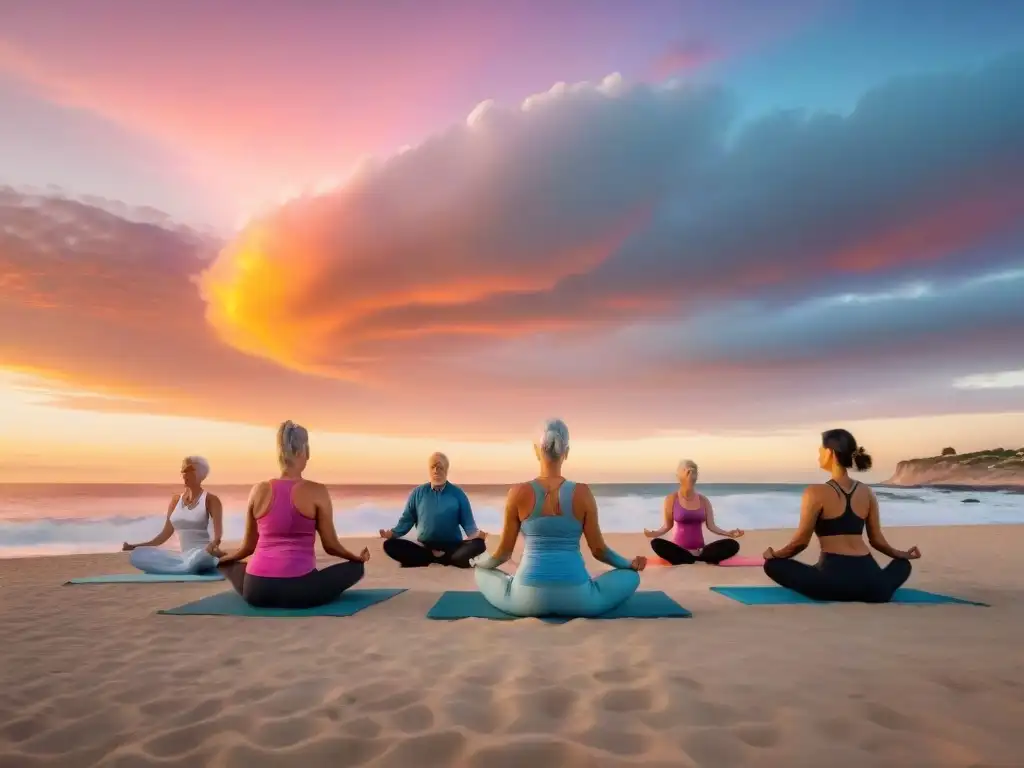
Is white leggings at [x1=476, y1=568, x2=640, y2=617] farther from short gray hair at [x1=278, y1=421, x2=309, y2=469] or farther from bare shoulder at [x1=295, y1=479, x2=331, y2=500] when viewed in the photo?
short gray hair at [x1=278, y1=421, x2=309, y2=469]

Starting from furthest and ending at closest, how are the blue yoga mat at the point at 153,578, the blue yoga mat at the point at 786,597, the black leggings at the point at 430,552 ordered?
the black leggings at the point at 430,552 → the blue yoga mat at the point at 153,578 → the blue yoga mat at the point at 786,597

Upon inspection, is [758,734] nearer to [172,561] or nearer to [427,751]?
[427,751]

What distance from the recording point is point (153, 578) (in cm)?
751

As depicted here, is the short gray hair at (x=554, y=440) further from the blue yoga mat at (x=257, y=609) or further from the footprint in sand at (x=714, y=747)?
the footprint in sand at (x=714, y=747)

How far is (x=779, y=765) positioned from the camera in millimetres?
2443

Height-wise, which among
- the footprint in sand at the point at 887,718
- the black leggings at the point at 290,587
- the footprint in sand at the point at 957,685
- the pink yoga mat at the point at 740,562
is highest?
the black leggings at the point at 290,587

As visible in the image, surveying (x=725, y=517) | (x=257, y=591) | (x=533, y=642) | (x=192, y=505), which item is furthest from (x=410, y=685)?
(x=725, y=517)

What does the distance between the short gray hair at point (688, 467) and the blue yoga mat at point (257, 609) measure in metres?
4.40


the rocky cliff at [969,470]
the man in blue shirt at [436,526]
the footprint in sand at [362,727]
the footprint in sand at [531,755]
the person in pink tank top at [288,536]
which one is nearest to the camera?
the footprint in sand at [531,755]

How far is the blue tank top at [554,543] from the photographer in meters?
4.95

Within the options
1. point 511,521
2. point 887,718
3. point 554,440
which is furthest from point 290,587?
point 887,718

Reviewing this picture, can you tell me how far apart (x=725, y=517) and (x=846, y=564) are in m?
19.9

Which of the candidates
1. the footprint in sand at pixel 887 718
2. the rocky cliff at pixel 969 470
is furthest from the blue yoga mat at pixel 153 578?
the rocky cliff at pixel 969 470

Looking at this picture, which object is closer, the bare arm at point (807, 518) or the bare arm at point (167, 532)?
the bare arm at point (807, 518)
